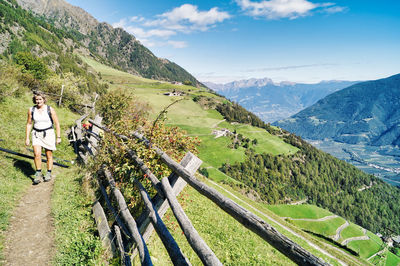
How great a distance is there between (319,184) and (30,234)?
180 meters

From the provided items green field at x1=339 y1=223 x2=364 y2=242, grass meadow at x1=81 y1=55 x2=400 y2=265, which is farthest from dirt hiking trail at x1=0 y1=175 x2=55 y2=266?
green field at x1=339 y1=223 x2=364 y2=242

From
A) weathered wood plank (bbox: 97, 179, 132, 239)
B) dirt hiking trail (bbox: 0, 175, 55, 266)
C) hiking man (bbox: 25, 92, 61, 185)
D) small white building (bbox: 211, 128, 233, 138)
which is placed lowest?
small white building (bbox: 211, 128, 233, 138)

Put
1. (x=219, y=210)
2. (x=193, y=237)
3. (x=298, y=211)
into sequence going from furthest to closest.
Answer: (x=298, y=211) < (x=219, y=210) < (x=193, y=237)

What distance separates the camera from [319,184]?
155750mm

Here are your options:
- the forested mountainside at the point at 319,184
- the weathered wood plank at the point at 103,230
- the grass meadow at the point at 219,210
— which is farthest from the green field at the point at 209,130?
the weathered wood plank at the point at 103,230

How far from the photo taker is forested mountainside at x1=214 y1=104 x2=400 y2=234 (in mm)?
131375

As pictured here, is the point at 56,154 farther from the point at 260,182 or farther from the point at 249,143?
the point at 249,143

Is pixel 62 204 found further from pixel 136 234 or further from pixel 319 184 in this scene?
pixel 319 184

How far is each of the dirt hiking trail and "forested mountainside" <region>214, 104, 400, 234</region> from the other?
117 metres

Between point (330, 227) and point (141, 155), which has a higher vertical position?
point (141, 155)

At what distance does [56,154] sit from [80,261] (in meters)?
8.24

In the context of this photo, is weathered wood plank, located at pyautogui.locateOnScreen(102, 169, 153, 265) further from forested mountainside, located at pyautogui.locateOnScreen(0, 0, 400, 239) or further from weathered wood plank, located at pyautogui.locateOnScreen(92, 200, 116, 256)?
forested mountainside, located at pyautogui.locateOnScreen(0, 0, 400, 239)

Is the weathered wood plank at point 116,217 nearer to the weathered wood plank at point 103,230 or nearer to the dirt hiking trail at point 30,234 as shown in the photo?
the weathered wood plank at point 103,230

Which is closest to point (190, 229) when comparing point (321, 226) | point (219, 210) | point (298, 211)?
point (219, 210)
